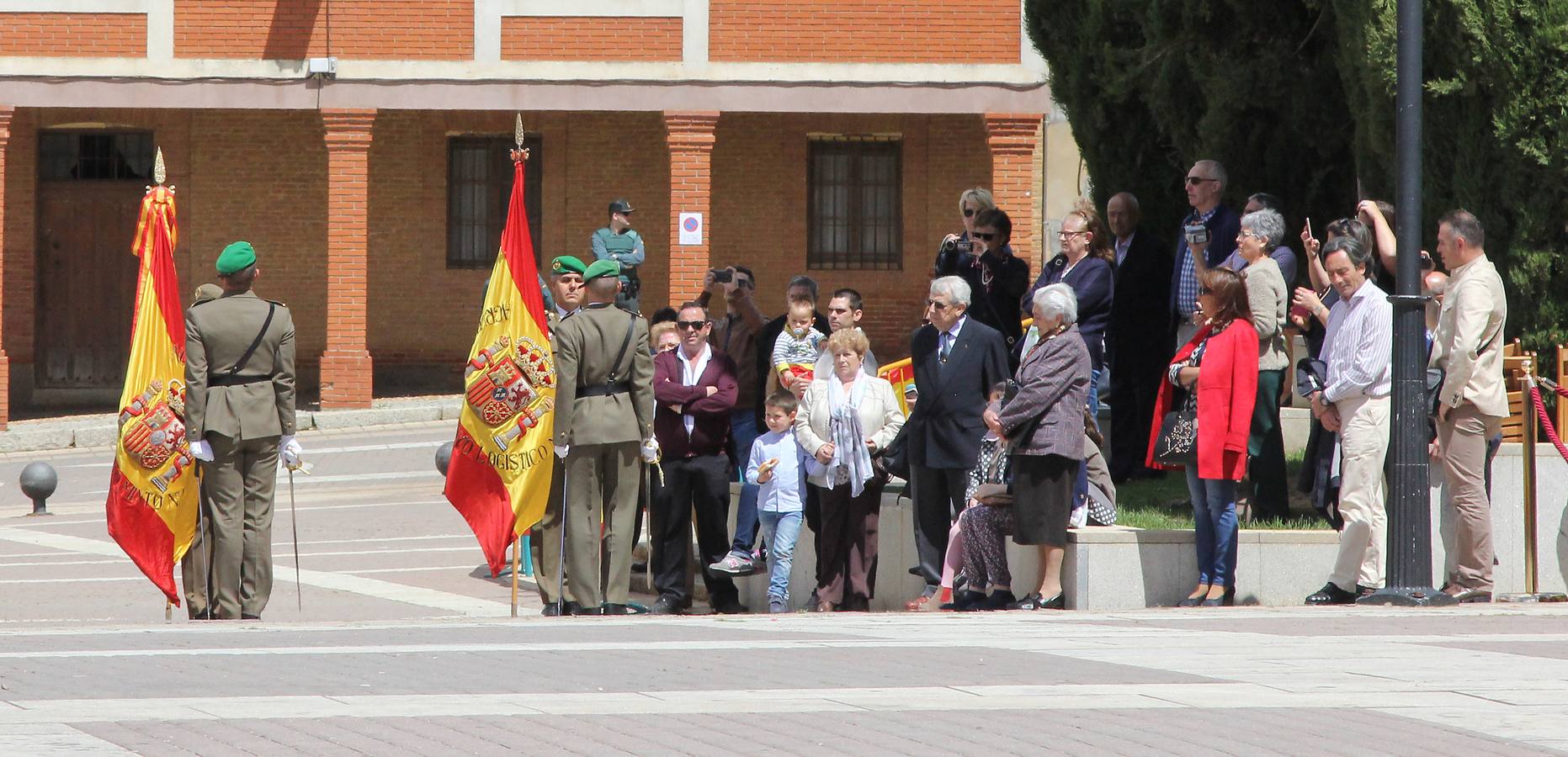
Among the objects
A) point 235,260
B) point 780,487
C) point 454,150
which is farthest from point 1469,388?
point 454,150

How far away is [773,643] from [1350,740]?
295 centimetres

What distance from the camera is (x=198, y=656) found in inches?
313

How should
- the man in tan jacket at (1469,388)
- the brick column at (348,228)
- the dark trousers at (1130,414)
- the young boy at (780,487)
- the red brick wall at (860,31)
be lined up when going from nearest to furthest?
1. the man in tan jacket at (1469,388)
2. the young boy at (780,487)
3. the dark trousers at (1130,414)
4. the brick column at (348,228)
5. the red brick wall at (860,31)

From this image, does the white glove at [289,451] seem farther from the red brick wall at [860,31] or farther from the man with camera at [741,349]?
the red brick wall at [860,31]

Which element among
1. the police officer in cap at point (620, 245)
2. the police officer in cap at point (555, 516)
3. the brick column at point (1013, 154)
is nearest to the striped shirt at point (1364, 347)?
the police officer in cap at point (555, 516)

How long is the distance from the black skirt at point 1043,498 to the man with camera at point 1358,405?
1298 mm

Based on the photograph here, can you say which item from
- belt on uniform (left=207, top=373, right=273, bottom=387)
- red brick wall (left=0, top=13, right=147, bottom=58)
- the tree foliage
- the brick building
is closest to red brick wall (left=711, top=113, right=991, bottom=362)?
the brick building

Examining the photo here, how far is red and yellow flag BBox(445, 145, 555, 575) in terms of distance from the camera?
458 inches

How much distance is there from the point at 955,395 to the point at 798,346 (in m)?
1.54

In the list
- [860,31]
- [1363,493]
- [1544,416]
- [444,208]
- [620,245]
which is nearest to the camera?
[1363,493]

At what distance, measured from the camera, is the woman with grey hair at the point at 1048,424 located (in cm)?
1026

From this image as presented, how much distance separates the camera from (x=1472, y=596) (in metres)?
10.2

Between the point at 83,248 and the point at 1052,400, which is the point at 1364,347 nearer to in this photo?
the point at 1052,400

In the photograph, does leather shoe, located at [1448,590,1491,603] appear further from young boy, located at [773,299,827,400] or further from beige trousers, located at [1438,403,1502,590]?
young boy, located at [773,299,827,400]
